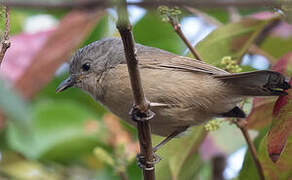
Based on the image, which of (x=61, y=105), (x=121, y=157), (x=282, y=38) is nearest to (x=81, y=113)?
(x=61, y=105)

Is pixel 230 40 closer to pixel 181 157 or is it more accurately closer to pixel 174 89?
pixel 174 89

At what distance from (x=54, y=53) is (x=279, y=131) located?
6.85 ft

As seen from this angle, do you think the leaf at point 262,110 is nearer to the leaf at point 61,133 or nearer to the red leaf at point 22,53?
A: the leaf at point 61,133

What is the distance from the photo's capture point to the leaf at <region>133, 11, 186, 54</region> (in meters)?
4.35

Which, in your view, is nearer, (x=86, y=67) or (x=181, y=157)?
(x=181, y=157)

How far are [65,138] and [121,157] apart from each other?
3.19ft

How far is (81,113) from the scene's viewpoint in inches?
161

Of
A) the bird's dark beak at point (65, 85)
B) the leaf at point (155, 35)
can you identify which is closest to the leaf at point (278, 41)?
the leaf at point (155, 35)

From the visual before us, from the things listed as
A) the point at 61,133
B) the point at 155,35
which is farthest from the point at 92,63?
the point at 155,35

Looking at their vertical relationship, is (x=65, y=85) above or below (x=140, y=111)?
above

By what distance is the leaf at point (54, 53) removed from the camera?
3.52 metres

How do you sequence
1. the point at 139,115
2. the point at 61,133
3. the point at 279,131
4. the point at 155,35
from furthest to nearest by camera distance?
the point at 155,35 → the point at 61,133 → the point at 139,115 → the point at 279,131

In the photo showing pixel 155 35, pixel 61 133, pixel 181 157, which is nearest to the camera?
pixel 181 157

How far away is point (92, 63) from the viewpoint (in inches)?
138
